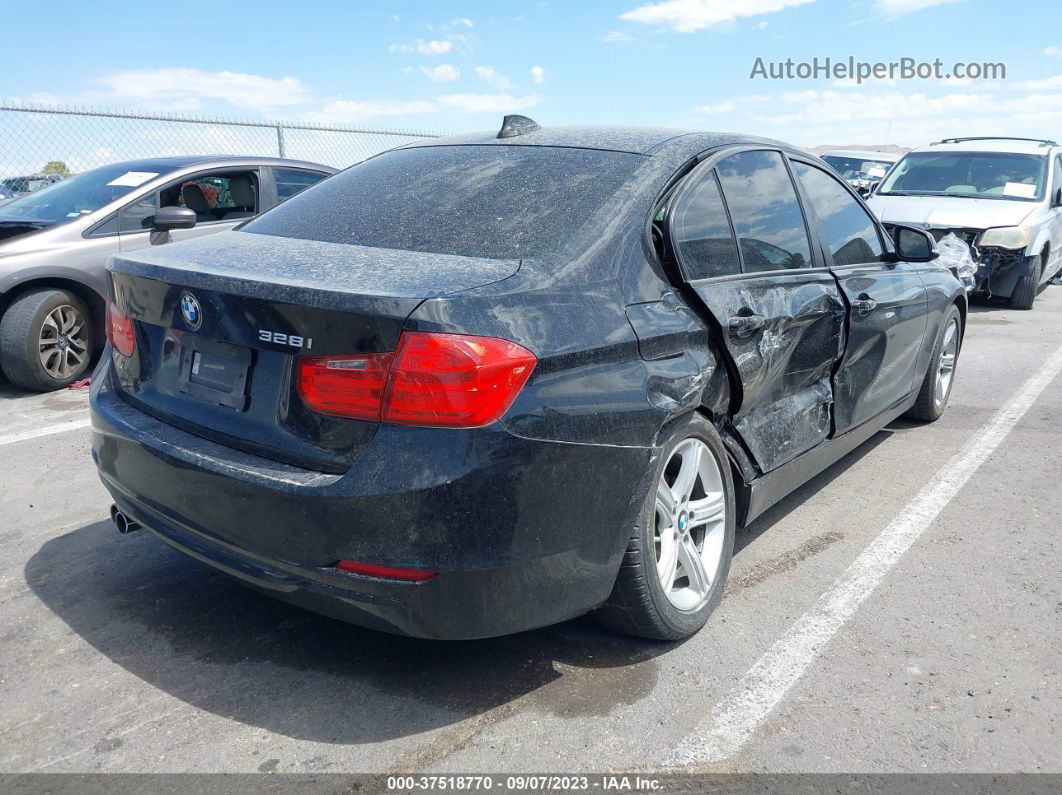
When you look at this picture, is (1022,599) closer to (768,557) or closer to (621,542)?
(768,557)

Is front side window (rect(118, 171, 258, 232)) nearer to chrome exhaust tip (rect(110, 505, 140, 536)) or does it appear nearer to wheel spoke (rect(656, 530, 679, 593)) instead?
chrome exhaust tip (rect(110, 505, 140, 536))

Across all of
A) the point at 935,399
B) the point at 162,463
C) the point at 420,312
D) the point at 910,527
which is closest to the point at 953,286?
the point at 935,399

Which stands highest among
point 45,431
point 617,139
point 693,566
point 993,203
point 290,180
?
point 617,139

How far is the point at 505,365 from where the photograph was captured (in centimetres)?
236

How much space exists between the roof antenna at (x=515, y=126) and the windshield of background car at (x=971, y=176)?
8.64 meters

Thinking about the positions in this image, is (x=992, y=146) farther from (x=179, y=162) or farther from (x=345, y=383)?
(x=345, y=383)

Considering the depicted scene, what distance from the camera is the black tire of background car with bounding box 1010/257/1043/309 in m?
10.5

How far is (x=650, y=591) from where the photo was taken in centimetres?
278

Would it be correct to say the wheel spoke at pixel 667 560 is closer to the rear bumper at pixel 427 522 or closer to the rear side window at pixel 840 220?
the rear bumper at pixel 427 522

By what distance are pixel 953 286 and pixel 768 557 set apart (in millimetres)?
2711

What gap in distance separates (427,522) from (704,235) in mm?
1526

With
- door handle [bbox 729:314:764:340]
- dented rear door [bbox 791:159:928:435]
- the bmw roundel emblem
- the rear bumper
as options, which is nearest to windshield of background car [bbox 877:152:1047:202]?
dented rear door [bbox 791:159:928:435]

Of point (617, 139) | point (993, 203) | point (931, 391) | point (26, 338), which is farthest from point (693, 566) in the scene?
point (993, 203)

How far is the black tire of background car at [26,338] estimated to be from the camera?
604 cm
